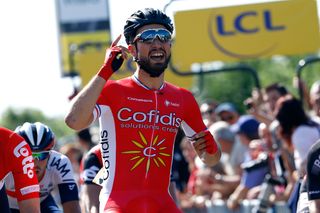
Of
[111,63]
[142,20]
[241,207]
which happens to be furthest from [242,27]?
[111,63]

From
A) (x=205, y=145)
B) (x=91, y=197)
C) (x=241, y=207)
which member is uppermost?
(x=205, y=145)

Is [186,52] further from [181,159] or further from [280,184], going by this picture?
[280,184]

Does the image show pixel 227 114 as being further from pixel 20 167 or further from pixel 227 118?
pixel 20 167

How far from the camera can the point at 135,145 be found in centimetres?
847

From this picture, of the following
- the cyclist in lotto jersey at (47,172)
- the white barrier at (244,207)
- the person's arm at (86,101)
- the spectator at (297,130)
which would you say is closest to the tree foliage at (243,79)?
the white barrier at (244,207)

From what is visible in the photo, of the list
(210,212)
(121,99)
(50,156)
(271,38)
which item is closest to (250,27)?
(271,38)

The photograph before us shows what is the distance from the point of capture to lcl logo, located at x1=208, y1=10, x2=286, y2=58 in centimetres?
1586

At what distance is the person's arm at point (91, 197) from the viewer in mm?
10141

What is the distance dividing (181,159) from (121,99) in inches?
223

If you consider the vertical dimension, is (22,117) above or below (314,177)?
below

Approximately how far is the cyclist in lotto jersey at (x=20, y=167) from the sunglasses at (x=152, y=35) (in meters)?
1.24

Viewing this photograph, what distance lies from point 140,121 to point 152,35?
66 centimetres

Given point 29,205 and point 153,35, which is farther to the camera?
point 153,35

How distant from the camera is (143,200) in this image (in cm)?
832
